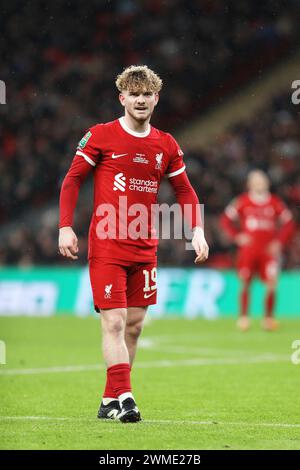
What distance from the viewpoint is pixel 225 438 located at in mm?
5922

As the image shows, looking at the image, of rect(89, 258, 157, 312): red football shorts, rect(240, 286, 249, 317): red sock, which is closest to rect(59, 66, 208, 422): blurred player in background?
rect(89, 258, 157, 312): red football shorts

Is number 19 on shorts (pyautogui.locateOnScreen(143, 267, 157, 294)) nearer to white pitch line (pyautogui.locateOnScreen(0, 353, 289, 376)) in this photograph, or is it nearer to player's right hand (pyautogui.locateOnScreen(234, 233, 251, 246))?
white pitch line (pyautogui.locateOnScreen(0, 353, 289, 376))

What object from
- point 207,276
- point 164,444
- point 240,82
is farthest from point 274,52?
point 164,444

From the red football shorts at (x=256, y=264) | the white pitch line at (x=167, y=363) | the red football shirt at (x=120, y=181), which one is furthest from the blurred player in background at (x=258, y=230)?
the red football shirt at (x=120, y=181)

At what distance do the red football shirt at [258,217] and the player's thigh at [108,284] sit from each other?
32.6ft

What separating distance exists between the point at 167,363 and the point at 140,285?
4302mm

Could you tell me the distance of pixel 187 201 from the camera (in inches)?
283

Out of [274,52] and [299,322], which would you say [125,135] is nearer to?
[299,322]

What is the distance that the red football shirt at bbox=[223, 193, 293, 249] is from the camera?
16.6 metres

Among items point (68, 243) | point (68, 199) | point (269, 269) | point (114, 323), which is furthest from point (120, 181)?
point (269, 269)

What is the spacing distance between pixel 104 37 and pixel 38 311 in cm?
1012

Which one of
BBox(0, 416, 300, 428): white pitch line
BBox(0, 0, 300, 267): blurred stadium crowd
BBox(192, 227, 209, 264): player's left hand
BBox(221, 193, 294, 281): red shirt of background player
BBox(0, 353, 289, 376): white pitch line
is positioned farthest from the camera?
BBox(0, 0, 300, 267): blurred stadium crowd

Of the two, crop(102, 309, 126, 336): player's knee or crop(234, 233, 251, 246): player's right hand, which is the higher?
crop(234, 233, 251, 246): player's right hand

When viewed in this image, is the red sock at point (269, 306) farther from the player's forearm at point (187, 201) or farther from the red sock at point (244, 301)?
the player's forearm at point (187, 201)
